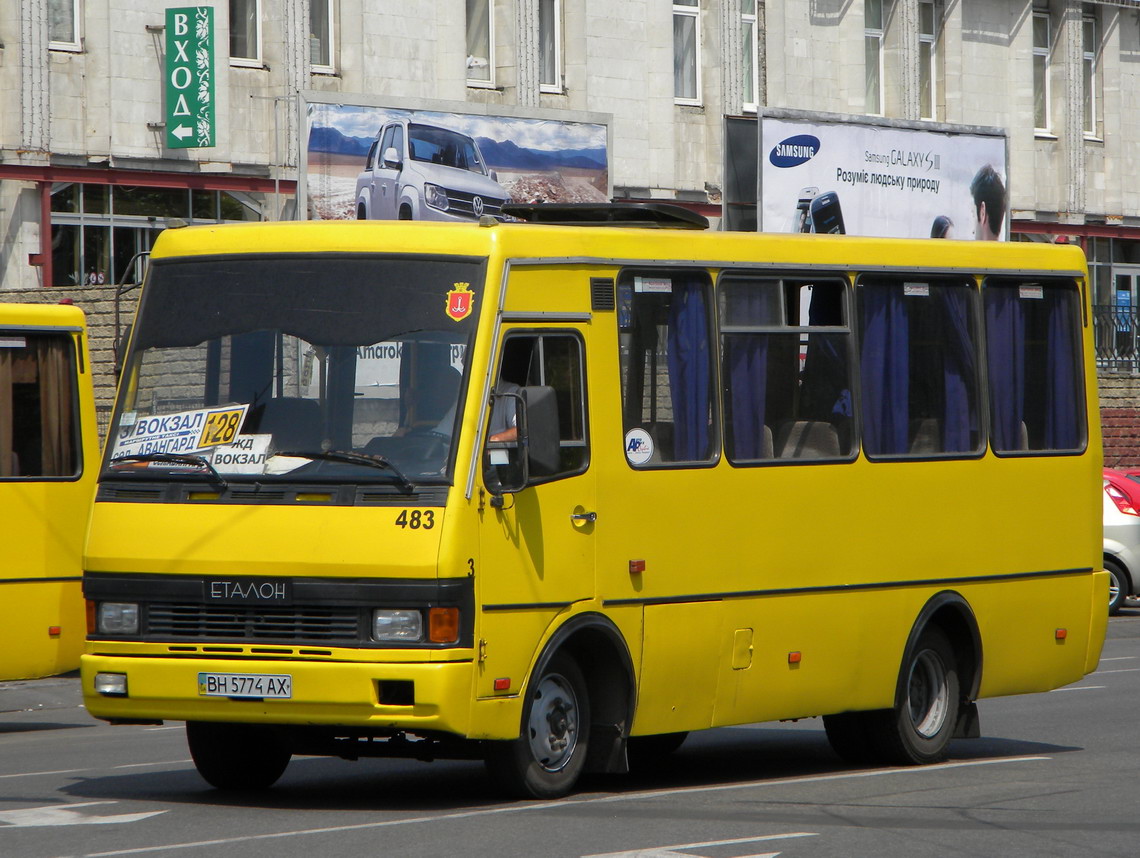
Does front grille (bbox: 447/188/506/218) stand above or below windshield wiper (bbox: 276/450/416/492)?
above

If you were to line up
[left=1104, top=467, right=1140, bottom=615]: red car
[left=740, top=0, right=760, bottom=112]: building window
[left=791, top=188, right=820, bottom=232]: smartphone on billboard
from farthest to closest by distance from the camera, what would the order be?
[left=740, top=0, right=760, bottom=112]: building window < [left=791, top=188, right=820, bottom=232]: smartphone on billboard < [left=1104, top=467, right=1140, bottom=615]: red car

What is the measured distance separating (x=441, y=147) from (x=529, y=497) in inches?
776

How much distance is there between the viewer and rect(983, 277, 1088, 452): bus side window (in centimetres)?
1304

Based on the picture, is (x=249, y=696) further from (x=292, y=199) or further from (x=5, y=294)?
(x=292, y=199)

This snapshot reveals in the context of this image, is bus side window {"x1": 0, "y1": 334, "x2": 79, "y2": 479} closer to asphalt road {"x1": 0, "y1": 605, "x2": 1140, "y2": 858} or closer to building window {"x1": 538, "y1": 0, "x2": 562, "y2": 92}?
asphalt road {"x1": 0, "y1": 605, "x2": 1140, "y2": 858}

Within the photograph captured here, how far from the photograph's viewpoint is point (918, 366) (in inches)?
493

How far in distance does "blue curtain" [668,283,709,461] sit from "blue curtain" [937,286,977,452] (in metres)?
2.07

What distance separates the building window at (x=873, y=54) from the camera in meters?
41.0

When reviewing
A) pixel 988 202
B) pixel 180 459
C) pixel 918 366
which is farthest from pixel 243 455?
pixel 988 202

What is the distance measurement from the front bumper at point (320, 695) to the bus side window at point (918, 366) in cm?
356

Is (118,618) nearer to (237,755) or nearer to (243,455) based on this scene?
(243,455)

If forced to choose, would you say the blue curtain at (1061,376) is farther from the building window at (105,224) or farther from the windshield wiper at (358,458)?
the building window at (105,224)

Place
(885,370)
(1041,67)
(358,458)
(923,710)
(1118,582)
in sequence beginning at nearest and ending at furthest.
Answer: (358,458)
(885,370)
(923,710)
(1118,582)
(1041,67)

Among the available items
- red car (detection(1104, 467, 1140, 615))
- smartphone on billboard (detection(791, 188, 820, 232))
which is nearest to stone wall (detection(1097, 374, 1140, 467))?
smartphone on billboard (detection(791, 188, 820, 232))
